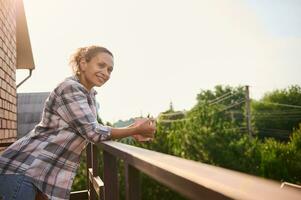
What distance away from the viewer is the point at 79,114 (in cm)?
Answer: 194

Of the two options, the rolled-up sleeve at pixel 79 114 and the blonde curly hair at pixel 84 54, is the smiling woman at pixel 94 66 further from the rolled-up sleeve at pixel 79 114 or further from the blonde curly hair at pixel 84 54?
the rolled-up sleeve at pixel 79 114

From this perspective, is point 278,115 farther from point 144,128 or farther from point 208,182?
point 208,182

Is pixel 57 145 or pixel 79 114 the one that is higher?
pixel 79 114

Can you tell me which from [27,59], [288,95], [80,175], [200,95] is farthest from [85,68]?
[200,95]

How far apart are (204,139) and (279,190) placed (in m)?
17.1

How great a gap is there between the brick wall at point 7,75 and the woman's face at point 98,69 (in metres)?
1.88

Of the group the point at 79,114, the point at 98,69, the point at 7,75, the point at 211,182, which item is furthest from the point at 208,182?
the point at 7,75

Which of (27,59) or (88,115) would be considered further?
(27,59)

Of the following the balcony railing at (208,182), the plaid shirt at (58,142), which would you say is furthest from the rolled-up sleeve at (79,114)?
the balcony railing at (208,182)

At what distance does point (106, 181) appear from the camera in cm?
202

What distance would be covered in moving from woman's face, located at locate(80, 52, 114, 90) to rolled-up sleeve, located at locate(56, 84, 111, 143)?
187 mm

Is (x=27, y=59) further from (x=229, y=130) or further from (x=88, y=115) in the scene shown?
(x=229, y=130)

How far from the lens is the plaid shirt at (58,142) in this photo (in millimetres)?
1956

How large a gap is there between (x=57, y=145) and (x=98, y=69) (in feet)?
1.65
